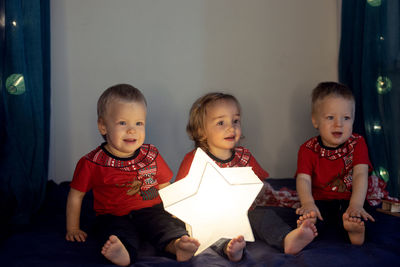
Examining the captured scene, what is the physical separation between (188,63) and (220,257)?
1247 millimetres

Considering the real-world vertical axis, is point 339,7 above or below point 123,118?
above

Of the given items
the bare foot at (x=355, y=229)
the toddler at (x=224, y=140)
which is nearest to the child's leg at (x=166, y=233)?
the toddler at (x=224, y=140)

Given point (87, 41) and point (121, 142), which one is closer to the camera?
point (121, 142)

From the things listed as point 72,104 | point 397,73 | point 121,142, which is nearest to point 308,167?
point 397,73

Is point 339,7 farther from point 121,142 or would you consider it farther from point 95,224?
point 95,224

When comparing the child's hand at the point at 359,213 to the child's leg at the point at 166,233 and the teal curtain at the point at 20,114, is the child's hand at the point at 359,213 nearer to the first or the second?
the child's leg at the point at 166,233

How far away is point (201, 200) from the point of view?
3.40 ft

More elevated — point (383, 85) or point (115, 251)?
point (383, 85)

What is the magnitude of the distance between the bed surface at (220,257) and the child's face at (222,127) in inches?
16.6

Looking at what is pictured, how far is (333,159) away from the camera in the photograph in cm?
149

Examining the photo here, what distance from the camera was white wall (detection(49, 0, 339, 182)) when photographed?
199 centimetres

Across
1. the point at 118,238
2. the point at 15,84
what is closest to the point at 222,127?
the point at 118,238

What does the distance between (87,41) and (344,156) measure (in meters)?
1.51

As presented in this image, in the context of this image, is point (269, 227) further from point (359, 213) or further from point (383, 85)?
point (383, 85)
